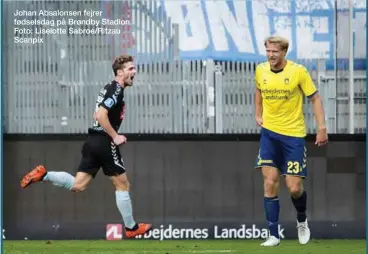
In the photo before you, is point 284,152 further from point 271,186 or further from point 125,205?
point 125,205

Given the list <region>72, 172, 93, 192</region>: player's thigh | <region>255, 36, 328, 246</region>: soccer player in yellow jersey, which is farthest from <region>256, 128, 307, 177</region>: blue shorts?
<region>72, 172, 93, 192</region>: player's thigh

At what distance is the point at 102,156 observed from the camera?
10383 mm

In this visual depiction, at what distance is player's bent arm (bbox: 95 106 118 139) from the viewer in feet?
32.8

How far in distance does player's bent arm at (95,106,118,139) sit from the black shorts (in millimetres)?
360

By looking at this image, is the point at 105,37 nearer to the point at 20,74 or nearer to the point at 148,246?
the point at 20,74

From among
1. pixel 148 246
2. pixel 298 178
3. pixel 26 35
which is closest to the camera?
pixel 298 178

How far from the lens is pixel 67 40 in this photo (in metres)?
13.1

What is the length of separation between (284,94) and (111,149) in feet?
5.77

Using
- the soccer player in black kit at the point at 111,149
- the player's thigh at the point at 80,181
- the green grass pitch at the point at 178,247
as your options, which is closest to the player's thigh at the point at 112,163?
the soccer player in black kit at the point at 111,149

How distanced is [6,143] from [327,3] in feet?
14.1

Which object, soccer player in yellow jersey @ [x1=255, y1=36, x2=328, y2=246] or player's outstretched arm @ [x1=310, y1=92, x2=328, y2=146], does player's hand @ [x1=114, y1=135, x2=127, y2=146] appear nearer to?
soccer player in yellow jersey @ [x1=255, y1=36, x2=328, y2=246]

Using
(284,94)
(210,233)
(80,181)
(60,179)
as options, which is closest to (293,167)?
(284,94)

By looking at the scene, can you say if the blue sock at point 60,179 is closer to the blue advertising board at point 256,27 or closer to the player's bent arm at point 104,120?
the player's bent arm at point 104,120

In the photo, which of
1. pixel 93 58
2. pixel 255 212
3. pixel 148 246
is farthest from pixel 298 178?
pixel 93 58
